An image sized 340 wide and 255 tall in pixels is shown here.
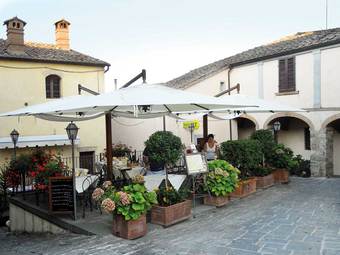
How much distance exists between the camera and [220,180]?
7730 mm

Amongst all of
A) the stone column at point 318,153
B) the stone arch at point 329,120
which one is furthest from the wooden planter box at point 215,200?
the stone arch at point 329,120

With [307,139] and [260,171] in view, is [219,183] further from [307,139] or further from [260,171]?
[307,139]

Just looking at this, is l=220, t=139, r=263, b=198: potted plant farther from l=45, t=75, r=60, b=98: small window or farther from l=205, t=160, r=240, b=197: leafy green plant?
l=45, t=75, r=60, b=98: small window

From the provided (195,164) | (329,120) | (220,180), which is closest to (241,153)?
(220,180)

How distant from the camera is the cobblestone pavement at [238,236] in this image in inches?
205

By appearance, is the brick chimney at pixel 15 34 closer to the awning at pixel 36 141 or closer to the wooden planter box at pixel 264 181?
the awning at pixel 36 141

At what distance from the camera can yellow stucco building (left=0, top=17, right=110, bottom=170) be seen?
51.7 feet

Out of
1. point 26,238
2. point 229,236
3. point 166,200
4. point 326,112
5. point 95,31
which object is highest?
point 95,31

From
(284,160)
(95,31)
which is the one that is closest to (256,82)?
(284,160)

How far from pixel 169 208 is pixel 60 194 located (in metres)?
2.37

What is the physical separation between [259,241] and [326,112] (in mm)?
10993

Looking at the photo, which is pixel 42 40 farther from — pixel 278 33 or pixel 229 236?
pixel 229 236

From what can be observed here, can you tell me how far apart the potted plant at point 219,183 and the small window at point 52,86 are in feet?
38.8

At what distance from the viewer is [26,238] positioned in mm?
8078
